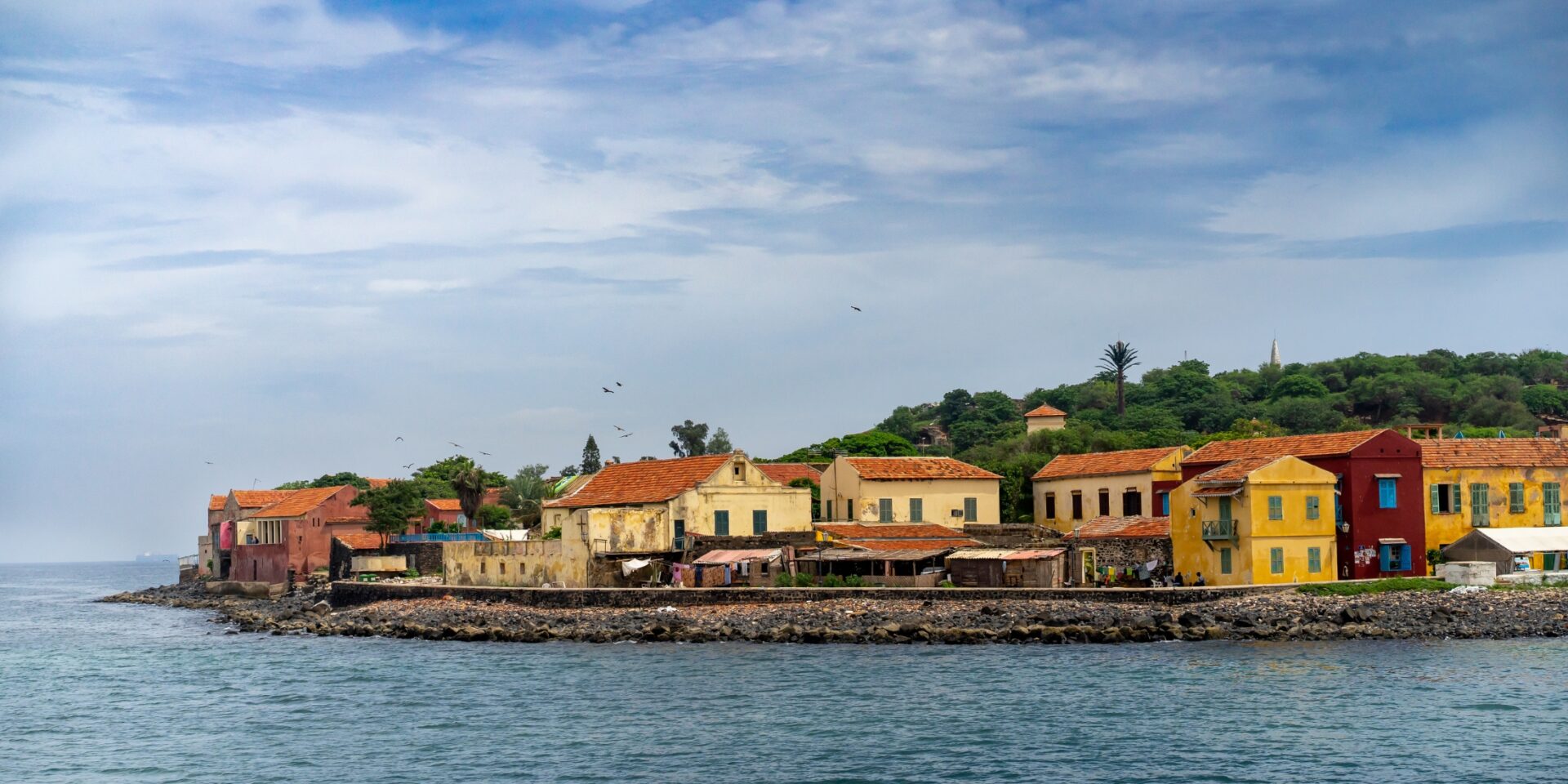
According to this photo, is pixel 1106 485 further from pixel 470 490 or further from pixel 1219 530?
pixel 470 490

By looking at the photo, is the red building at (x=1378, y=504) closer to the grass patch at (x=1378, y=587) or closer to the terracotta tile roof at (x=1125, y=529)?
the grass patch at (x=1378, y=587)

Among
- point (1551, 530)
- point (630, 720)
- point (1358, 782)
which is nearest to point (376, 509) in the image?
point (630, 720)

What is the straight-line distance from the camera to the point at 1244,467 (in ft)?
177

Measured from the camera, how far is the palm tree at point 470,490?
84188 mm

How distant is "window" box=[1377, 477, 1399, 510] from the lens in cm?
5434

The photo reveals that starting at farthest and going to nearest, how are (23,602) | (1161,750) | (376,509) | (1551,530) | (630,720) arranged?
(23,602)
(376,509)
(1551,530)
(630,720)
(1161,750)

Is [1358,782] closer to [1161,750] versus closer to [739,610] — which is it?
[1161,750]

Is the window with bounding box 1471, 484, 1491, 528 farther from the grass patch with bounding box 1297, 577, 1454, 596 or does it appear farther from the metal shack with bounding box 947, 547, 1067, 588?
the metal shack with bounding box 947, 547, 1067, 588

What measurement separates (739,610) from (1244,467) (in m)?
19.1

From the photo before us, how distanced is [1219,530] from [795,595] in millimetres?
15408

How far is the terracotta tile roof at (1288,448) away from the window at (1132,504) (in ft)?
9.94

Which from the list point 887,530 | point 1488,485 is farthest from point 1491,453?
point 887,530

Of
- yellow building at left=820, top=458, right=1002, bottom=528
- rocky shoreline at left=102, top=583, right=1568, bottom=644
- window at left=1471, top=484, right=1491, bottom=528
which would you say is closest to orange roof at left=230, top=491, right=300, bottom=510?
rocky shoreline at left=102, top=583, right=1568, bottom=644

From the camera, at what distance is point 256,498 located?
93000mm
